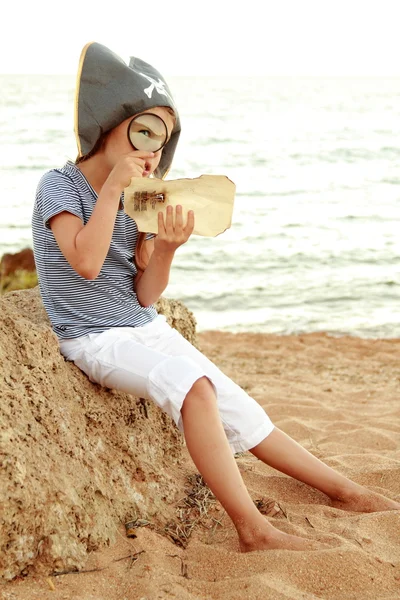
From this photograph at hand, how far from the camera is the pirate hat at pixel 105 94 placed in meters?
2.55

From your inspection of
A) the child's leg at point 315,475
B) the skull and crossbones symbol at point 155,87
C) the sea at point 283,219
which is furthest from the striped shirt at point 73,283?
the sea at point 283,219

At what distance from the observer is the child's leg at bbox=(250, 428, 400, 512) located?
2.68m

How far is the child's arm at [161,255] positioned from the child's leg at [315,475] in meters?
0.74

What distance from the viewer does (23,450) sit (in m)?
2.06

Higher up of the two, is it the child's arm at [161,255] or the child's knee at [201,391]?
the child's arm at [161,255]

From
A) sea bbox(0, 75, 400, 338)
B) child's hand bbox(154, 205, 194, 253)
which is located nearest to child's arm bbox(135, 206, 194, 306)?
child's hand bbox(154, 205, 194, 253)

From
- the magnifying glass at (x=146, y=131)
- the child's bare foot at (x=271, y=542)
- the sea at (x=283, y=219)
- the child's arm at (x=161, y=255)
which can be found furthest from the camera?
the sea at (x=283, y=219)

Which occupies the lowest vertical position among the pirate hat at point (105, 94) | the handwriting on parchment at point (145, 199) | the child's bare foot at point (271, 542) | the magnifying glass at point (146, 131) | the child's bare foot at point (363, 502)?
the child's bare foot at point (363, 502)

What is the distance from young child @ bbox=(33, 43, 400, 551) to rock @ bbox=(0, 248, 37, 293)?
4353mm

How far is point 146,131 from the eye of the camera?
2600 mm

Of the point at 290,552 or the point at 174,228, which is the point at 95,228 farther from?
the point at 290,552

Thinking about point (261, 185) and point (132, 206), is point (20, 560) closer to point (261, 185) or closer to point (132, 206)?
point (132, 206)

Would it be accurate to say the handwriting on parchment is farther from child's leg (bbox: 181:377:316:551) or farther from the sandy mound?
child's leg (bbox: 181:377:316:551)

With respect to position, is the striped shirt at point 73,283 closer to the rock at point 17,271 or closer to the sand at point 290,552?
the sand at point 290,552
